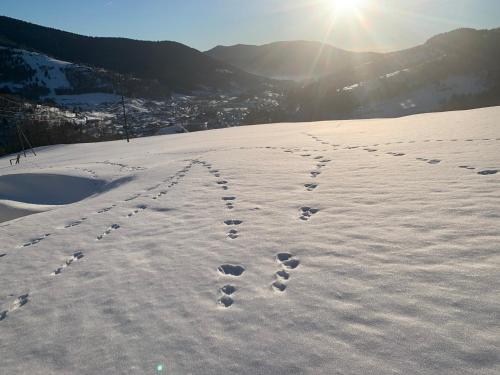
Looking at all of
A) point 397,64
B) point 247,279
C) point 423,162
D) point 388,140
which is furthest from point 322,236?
point 397,64

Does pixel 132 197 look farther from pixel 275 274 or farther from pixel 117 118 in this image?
pixel 117 118

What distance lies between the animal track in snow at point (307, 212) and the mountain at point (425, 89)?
84406 mm

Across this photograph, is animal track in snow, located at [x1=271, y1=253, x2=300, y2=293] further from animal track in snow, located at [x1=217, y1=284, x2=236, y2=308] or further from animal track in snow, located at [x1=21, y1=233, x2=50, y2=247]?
animal track in snow, located at [x1=21, y1=233, x2=50, y2=247]

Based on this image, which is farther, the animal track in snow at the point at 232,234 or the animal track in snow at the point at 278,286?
the animal track in snow at the point at 232,234

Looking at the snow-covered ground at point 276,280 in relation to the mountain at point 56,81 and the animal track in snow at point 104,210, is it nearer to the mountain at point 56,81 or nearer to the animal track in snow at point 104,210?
the animal track in snow at point 104,210

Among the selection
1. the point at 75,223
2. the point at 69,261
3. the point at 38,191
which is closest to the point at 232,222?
the point at 69,261

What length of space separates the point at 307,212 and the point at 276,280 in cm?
206

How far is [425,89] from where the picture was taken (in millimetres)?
92250

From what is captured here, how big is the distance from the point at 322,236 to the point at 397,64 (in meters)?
140

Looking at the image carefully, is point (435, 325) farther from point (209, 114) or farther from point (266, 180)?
point (209, 114)

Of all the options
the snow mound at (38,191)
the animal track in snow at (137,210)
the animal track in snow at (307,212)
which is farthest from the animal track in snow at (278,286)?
the snow mound at (38,191)

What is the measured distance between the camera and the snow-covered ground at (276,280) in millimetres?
2609

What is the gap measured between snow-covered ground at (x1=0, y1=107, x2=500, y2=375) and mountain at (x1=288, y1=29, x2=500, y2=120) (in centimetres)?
8407

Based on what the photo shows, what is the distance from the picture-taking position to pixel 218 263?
4.32 metres
